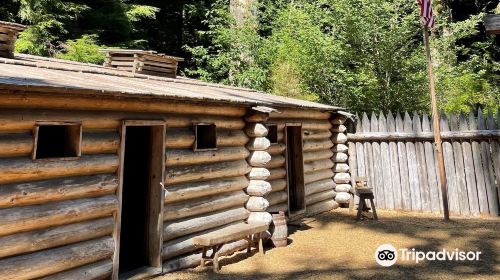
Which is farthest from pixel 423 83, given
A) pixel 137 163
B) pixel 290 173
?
pixel 137 163

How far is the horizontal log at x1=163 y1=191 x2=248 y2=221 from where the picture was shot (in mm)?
6328

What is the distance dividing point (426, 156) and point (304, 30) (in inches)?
331

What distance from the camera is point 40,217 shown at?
177 inches

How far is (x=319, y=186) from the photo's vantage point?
38.0 ft

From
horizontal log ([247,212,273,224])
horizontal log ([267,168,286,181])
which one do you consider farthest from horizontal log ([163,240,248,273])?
horizontal log ([267,168,286,181])

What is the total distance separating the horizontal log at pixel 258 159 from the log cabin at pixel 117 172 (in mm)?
24

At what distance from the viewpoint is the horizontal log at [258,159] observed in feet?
26.5

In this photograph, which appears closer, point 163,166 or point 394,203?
point 163,166

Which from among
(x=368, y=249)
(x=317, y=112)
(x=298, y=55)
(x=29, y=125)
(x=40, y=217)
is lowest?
(x=368, y=249)

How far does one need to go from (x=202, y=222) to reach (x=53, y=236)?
276 centimetres

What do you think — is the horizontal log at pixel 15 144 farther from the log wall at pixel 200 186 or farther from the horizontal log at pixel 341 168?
the horizontal log at pixel 341 168

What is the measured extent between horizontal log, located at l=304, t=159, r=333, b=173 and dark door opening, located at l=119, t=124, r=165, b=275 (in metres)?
5.48

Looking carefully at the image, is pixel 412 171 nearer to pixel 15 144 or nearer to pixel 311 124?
pixel 311 124

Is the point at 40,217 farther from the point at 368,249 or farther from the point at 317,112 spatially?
the point at 317,112
